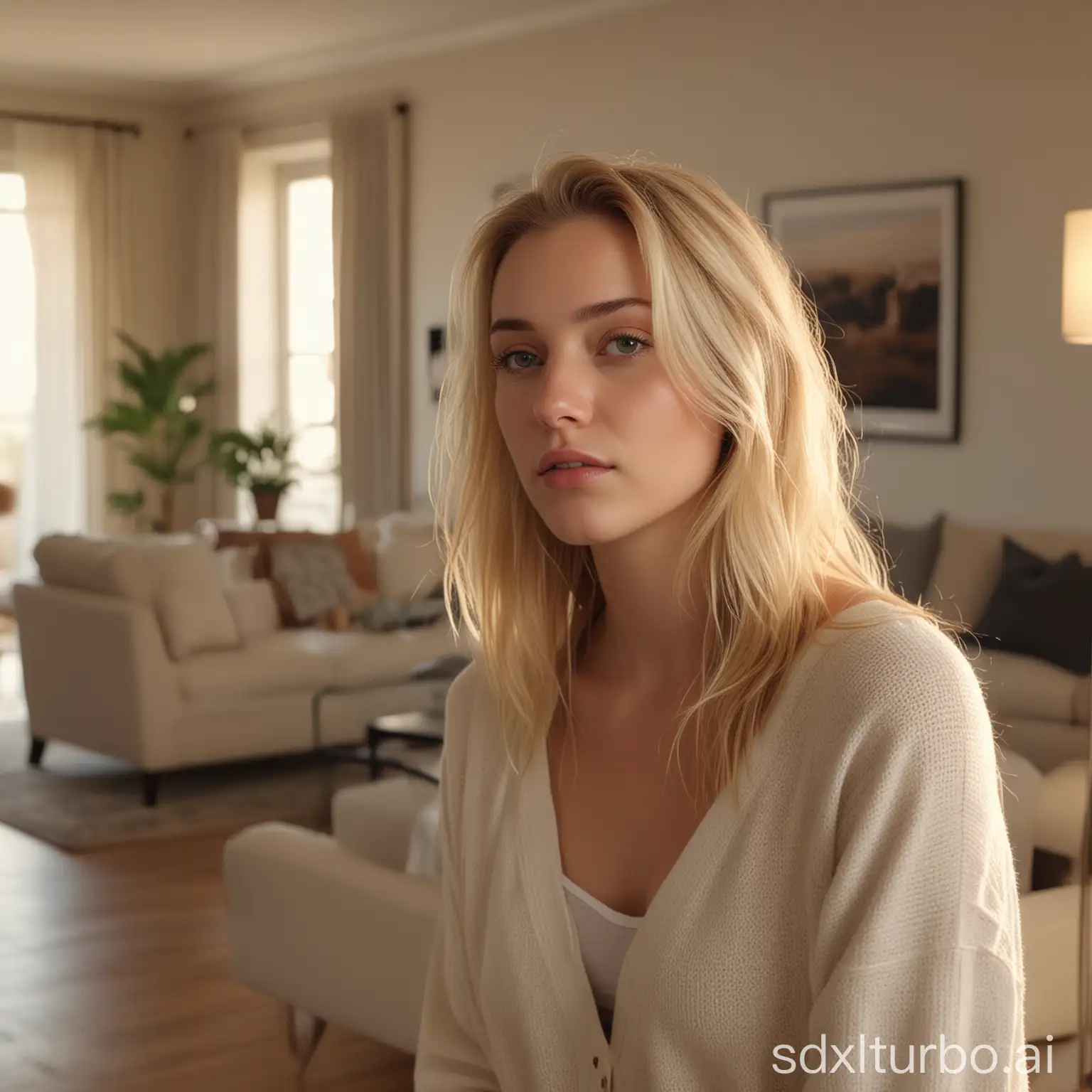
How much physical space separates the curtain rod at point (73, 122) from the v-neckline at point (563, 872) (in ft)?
30.3

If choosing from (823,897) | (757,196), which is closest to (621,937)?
(823,897)

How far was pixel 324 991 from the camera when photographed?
2896mm

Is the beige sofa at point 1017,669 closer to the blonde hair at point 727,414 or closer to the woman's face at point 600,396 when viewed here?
the blonde hair at point 727,414

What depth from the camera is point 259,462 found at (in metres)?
9.50

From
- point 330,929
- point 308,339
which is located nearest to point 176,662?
point 330,929

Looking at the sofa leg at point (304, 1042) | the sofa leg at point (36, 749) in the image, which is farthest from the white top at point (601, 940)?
the sofa leg at point (36, 749)

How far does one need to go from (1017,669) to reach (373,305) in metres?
4.58

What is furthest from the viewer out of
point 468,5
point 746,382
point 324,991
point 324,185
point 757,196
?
point 324,185

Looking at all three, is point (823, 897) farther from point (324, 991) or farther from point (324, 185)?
point (324, 185)

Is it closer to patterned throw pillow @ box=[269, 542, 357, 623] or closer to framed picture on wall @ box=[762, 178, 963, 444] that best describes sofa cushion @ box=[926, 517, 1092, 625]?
framed picture on wall @ box=[762, 178, 963, 444]

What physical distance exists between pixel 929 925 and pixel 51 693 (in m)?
5.55

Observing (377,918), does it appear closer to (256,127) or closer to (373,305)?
(373,305)

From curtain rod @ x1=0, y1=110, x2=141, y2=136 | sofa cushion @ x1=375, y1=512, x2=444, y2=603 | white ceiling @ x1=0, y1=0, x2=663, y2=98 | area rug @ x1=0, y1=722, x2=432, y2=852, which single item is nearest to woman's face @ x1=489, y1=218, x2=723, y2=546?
area rug @ x1=0, y1=722, x2=432, y2=852

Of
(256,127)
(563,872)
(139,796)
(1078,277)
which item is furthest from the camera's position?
(256,127)
